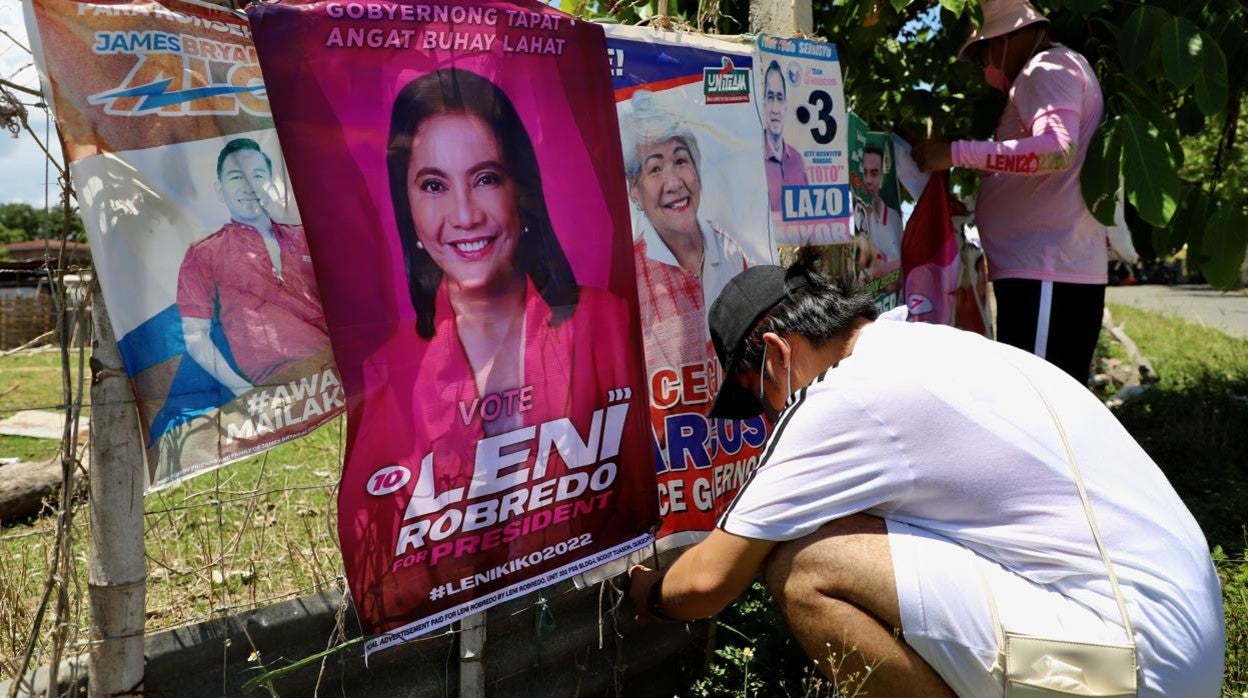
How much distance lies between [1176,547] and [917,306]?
200cm

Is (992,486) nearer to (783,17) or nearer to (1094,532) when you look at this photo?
(1094,532)

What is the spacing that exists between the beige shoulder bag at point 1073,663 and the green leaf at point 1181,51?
6.36 ft

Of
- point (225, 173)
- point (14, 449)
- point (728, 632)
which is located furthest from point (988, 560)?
point (14, 449)

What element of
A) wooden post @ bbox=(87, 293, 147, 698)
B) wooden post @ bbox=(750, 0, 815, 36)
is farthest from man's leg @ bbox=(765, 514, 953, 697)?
wooden post @ bbox=(750, 0, 815, 36)

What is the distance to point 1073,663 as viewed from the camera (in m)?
2.14

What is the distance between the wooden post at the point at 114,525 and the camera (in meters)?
1.90

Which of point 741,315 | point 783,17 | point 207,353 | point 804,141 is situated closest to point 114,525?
point 207,353

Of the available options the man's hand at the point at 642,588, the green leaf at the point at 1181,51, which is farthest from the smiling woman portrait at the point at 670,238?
the green leaf at the point at 1181,51

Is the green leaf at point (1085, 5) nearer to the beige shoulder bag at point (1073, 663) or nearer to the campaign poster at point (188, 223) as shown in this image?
the beige shoulder bag at point (1073, 663)

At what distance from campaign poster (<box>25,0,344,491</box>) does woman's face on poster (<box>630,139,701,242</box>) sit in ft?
3.16

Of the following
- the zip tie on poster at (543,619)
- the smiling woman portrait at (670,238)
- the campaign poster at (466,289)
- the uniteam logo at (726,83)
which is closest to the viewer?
the campaign poster at (466,289)

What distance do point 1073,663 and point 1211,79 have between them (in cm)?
235

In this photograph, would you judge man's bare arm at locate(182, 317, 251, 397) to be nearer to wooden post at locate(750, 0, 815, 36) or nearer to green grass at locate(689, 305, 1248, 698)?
green grass at locate(689, 305, 1248, 698)

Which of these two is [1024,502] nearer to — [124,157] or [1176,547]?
[1176,547]
